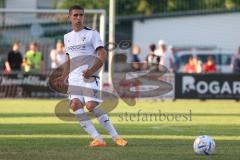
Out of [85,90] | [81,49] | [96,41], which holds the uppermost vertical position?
[96,41]

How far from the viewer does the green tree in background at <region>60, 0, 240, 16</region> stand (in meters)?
60.0

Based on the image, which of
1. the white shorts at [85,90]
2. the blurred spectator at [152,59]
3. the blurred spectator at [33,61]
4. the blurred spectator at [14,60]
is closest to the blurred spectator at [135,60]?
the blurred spectator at [152,59]

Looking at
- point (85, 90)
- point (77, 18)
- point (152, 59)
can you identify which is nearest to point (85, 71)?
point (85, 90)

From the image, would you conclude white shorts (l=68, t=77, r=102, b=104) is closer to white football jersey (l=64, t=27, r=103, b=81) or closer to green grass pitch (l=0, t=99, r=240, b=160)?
white football jersey (l=64, t=27, r=103, b=81)

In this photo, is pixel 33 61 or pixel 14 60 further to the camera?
pixel 33 61

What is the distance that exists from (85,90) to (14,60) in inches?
688

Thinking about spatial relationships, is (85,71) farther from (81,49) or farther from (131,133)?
(131,133)

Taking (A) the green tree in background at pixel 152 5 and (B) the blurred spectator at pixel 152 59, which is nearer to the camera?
(B) the blurred spectator at pixel 152 59

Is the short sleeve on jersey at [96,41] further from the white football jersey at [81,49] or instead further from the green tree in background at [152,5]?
the green tree in background at [152,5]

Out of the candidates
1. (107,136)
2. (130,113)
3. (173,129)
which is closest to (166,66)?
(130,113)

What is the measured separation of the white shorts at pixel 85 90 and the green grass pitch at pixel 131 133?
0.80 m

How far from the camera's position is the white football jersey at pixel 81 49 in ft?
45.1

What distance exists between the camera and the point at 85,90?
44.9ft

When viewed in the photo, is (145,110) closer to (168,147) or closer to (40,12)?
(40,12)
